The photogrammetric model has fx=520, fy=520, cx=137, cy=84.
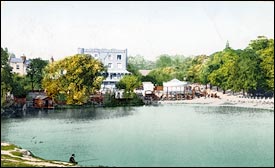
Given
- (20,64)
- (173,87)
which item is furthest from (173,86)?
(20,64)

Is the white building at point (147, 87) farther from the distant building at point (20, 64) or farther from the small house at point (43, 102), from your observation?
the distant building at point (20, 64)

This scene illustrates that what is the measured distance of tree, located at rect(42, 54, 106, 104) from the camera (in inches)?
1046

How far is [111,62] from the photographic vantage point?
1117 inches

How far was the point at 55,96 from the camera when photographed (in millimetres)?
26734

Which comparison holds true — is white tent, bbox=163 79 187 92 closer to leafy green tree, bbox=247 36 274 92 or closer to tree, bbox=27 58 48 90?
leafy green tree, bbox=247 36 274 92

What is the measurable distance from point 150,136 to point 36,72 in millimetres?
13159

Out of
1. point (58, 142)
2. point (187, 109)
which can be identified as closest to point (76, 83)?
point (187, 109)

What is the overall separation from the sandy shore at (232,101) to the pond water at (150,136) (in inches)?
56.7

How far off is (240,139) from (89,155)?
200 inches

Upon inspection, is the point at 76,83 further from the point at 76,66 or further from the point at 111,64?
the point at 111,64

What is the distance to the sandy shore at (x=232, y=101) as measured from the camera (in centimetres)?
2566

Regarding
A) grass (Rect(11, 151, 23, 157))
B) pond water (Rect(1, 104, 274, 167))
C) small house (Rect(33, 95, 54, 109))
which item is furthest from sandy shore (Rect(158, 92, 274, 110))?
grass (Rect(11, 151, 23, 157))

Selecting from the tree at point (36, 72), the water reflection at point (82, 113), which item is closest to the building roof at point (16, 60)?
the tree at point (36, 72)

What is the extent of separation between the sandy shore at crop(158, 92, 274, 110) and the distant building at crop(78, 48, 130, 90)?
2.89 metres
